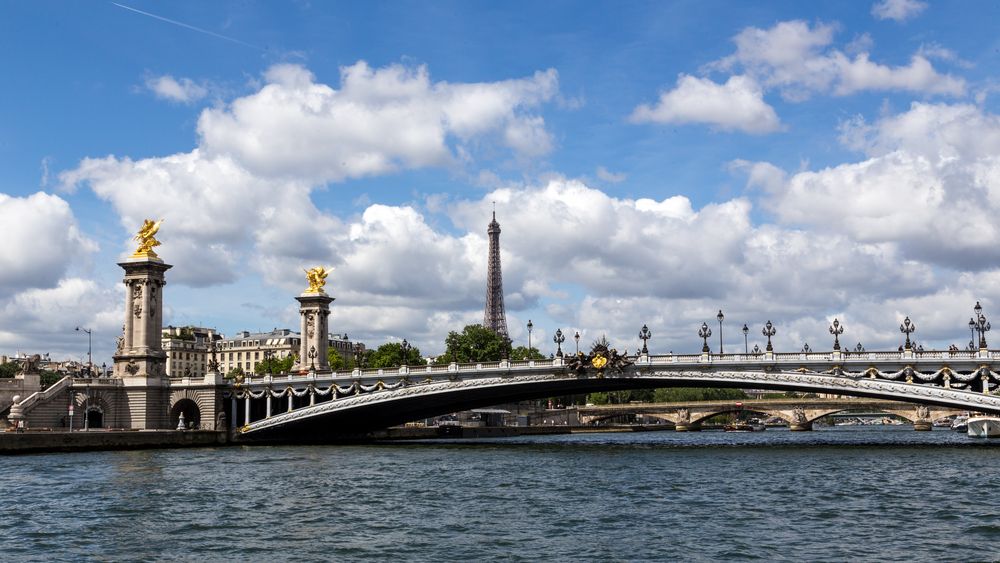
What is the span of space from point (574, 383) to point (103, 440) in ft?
93.2

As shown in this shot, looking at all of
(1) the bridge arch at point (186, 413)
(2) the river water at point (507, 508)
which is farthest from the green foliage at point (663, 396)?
(2) the river water at point (507, 508)

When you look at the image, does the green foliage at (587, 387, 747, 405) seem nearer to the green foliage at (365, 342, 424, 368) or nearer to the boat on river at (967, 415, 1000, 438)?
the green foliage at (365, 342, 424, 368)

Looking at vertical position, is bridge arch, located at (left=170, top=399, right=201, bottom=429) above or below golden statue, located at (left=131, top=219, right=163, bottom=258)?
below

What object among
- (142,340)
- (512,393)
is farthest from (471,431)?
(142,340)

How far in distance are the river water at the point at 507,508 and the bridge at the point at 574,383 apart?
4715mm

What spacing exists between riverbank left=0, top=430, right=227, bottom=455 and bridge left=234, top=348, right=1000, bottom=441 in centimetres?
472

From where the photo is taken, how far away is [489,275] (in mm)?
156750

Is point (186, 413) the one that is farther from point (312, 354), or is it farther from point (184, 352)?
point (184, 352)

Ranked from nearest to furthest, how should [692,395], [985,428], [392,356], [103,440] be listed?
[103,440], [985,428], [392,356], [692,395]

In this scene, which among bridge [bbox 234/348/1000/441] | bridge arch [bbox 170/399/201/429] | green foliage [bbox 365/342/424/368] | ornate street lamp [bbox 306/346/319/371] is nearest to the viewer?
bridge [bbox 234/348/1000/441]

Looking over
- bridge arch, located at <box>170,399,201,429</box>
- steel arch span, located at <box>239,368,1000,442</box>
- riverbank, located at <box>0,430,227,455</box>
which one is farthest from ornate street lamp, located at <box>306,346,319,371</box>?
riverbank, located at <box>0,430,227,455</box>

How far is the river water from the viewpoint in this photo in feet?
86.7

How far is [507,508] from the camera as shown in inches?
1357

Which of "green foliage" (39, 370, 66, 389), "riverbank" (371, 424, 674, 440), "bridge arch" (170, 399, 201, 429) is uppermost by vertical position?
"green foliage" (39, 370, 66, 389)
